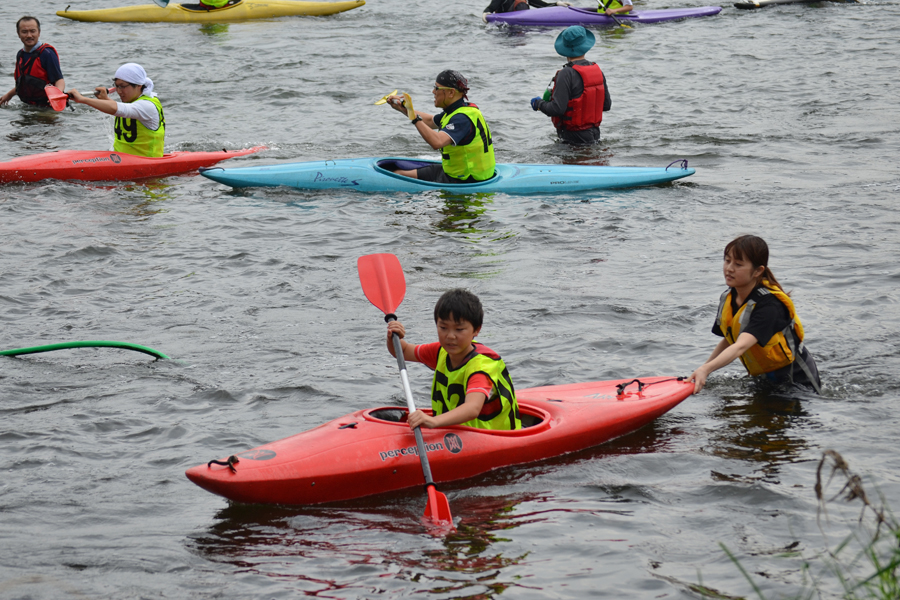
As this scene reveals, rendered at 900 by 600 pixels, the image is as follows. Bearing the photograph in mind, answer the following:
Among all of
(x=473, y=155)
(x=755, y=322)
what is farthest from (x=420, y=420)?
(x=473, y=155)

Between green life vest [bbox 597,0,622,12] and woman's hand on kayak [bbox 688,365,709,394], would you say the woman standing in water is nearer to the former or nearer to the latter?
woman's hand on kayak [bbox 688,365,709,394]

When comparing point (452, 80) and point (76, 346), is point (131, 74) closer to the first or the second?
point (452, 80)

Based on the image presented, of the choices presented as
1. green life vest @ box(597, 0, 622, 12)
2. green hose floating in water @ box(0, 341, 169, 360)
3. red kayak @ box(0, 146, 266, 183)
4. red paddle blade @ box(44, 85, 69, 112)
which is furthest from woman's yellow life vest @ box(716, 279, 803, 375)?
green life vest @ box(597, 0, 622, 12)

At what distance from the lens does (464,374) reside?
3668 millimetres

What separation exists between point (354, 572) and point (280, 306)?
286 cm

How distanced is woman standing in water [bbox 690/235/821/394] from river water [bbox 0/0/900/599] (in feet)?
0.80

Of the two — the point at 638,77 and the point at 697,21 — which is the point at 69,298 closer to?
the point at 638,77

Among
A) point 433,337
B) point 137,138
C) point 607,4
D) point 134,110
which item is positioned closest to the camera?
point 433,337

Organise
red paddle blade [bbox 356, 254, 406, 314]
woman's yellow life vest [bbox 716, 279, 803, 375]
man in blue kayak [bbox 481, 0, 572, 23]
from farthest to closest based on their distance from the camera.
→ man in blue kayak [bbox 481, 0, 572, 23], red paddle blade [bbox 356, 254, 406, 314], woman's yellow life vest [bbox 716, 279, 803, 375]

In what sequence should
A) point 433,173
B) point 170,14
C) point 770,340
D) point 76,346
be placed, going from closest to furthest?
point 770,340 → point 76,346 → point 433,173 → point 170,14

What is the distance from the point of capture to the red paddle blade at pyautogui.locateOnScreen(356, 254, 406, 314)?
4.36m

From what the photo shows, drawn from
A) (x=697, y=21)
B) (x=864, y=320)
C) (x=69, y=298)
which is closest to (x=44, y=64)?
(x=69, y=298)

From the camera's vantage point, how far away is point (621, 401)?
416 cm

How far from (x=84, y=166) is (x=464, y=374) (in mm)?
5649
